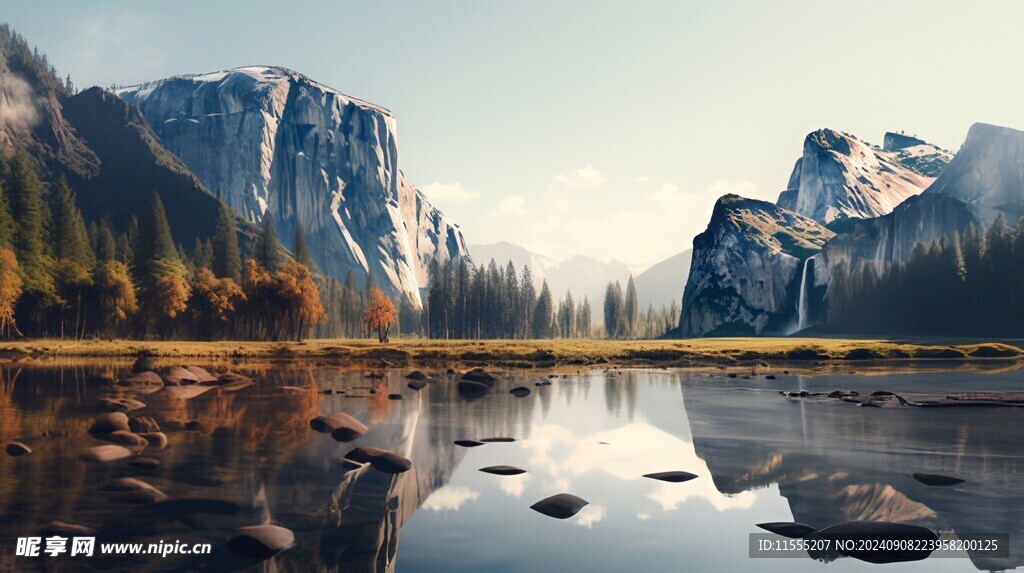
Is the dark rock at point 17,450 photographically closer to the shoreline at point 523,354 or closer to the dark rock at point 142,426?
the dark rock at point 142,426

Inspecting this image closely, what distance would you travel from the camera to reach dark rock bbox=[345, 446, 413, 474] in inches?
→ 872

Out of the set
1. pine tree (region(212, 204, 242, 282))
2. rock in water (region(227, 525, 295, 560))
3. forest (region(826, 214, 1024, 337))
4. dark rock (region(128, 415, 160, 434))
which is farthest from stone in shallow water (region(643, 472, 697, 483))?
pine tree (region(212, 204, 242, 282))

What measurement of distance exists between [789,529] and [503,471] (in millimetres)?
9355

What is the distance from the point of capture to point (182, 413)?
3534 cm

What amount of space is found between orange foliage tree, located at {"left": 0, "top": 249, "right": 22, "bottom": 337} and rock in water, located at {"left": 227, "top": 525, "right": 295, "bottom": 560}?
105m

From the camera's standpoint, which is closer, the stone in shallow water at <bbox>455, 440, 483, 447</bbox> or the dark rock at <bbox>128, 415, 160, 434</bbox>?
the stone in shallow water at <bbox>455, 440, 483, 447</bbox>

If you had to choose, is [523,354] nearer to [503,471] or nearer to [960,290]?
[503,471]

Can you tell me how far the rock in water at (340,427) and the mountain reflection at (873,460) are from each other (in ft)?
45.2

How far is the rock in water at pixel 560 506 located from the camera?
57.8 ft

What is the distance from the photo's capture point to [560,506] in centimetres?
1788

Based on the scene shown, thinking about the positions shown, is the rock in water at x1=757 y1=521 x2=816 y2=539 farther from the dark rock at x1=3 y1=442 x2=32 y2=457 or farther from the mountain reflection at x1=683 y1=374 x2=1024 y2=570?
the dark rock at x1=3 y1=442 x2=32 y2=457

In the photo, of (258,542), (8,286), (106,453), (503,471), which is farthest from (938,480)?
(8,286)

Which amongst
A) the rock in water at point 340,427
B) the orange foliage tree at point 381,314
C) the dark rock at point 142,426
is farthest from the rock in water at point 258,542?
the orange foliage tree at point 381,314

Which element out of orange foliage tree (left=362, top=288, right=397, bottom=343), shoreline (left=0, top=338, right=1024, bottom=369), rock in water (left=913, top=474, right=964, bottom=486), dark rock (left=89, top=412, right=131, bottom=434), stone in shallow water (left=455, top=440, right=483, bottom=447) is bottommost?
stone in shallow water (left=455, top=440, right=483, bottom=447)
